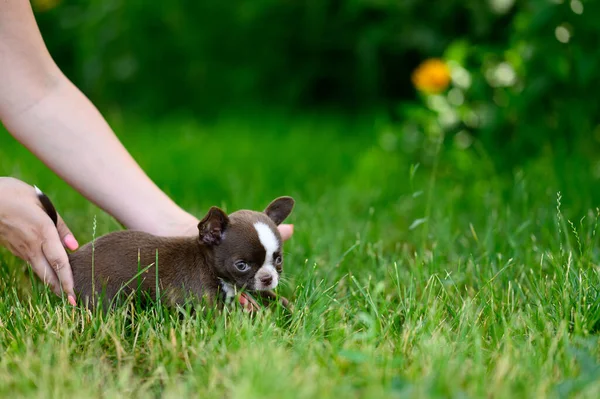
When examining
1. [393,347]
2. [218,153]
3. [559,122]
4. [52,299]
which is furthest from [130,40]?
[393,347]

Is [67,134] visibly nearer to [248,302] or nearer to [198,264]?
[198,264]

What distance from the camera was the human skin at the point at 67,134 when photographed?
2742 millimetres

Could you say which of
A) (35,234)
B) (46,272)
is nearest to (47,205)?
(35,234)

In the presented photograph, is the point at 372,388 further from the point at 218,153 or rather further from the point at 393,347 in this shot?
the point at 218,153

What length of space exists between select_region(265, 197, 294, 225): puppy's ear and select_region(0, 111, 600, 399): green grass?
24cm

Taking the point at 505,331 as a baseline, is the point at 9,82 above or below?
above

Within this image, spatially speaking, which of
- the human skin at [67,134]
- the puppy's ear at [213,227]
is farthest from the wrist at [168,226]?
the puppy's ear at [213,227]

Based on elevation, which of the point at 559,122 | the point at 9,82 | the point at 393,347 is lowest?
the point at 393,347

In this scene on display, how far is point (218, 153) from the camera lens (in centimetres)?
549

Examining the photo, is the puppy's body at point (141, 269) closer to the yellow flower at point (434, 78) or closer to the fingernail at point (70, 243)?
the fingernail at point (70, 243)

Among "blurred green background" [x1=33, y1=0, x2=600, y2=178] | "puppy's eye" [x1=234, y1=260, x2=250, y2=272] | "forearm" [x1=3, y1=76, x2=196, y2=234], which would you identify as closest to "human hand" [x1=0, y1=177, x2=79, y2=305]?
"forearm" [x1=3, y1=76, x2=196, y2=234]

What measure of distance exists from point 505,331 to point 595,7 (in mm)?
2152

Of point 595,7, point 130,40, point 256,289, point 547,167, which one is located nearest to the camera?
point 256,289

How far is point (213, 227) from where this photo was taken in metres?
2.37
